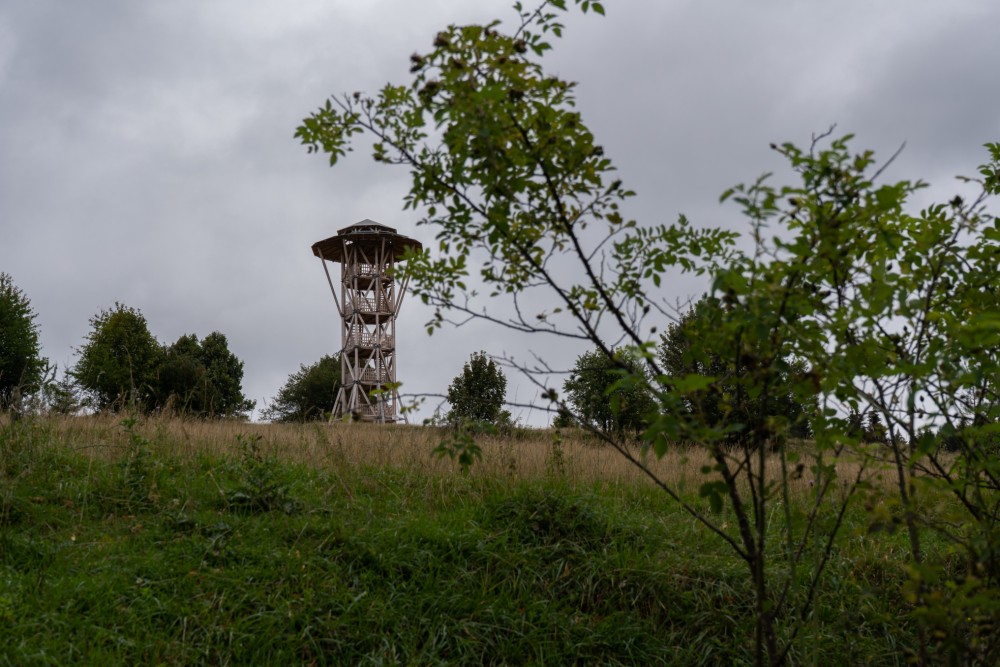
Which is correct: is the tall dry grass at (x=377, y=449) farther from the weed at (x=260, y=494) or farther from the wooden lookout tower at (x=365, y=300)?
the wooden lookout tower at (x=365, y=300)

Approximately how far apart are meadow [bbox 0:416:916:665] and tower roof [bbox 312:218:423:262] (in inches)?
891

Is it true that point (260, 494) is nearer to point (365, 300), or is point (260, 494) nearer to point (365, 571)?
point (365, 571)

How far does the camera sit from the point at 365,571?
4.91 meters

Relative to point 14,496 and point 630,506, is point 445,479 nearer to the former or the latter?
point 630,506

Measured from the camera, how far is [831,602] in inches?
214

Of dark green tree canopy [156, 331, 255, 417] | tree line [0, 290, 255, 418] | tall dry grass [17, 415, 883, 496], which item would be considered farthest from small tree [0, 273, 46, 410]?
tall dry grass [17, 415, 883, 496]

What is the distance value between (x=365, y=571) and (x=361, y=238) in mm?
25830

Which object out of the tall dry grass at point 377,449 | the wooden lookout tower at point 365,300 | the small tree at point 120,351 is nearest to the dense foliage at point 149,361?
the small tree at point 120,351

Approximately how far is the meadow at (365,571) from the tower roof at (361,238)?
22630mm

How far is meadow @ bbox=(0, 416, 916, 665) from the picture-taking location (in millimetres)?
4297

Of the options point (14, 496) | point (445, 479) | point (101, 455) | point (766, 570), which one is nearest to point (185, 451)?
point (101, 455)

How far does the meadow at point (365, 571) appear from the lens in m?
4.30

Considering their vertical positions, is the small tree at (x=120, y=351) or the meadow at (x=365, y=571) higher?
the small tree at (x=120, y=351)

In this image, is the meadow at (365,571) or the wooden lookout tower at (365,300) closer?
the meadow at (365,571)
